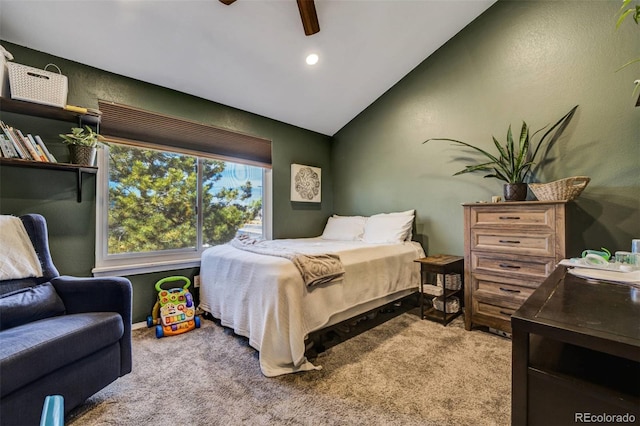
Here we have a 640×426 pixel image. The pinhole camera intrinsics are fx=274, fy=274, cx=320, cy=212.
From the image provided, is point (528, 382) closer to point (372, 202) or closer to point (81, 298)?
point (81, 298)

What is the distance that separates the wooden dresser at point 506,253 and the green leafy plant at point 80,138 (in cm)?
312

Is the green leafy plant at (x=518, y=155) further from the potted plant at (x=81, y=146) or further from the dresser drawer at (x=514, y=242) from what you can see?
the potted plant at (x=81, y=146)

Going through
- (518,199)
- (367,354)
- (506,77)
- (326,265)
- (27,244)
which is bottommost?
(367,354)

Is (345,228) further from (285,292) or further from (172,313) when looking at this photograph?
(172,313)

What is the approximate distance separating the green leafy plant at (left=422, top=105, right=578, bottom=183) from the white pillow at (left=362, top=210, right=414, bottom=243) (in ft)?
2.86

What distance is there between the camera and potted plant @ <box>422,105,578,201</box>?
2.27 metres

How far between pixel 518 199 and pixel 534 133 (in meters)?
0.72

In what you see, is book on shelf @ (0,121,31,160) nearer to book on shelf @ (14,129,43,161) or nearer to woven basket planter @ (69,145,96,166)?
book on shelf @ (14,129,43,161)

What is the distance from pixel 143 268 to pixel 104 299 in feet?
3.14

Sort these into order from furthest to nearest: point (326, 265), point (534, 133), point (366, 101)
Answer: point (366, 101) → point (534, 133) → point (326, 265)

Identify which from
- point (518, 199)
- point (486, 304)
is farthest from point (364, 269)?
point (518, 199)

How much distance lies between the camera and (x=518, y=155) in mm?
2330

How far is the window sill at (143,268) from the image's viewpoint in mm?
2312

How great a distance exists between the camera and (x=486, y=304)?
2303mm
